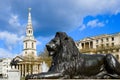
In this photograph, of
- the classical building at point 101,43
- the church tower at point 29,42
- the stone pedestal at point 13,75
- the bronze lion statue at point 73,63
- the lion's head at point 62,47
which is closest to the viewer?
the bronze lion statue at point 73,63

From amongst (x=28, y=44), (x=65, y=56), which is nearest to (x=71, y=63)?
(x=65, y=56)

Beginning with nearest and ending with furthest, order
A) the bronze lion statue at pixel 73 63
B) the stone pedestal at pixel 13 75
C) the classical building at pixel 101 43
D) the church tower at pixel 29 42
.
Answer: the bronze lion statue at pixel 73 63 → the stone pedestal at pixel 13 75 → the classical building at pixel 101 43 → the church tower at pixel 29 42

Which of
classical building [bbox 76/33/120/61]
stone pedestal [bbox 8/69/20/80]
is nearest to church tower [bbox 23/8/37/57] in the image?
classical building [bbox 76/33/120/61]

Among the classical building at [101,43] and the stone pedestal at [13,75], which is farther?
the classical building at [101,43]

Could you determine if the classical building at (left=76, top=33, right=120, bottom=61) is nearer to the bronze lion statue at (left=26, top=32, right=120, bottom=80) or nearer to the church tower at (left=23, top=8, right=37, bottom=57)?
the church tower at (left=23, top=8, right=37, bottom=57)

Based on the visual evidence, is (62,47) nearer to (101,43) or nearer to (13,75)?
(13,75)

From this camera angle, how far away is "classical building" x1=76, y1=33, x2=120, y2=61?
10175 cm

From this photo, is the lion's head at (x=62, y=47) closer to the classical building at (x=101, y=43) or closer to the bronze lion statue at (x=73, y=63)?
the bronze lion statue at (x=73, y=63)

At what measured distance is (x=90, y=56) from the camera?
1009 cm

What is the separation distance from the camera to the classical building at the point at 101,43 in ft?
334

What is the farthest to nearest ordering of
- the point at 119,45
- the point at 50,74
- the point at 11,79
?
the point at 119,45
the point at 11,79
the point at 50,74

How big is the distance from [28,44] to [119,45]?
65707 mm

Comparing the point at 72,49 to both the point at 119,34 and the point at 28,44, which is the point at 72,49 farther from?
the point at 28,44

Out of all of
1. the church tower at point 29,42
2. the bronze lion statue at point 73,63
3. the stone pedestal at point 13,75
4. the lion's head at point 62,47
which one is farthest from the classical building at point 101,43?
the lion's head at point 62,47
